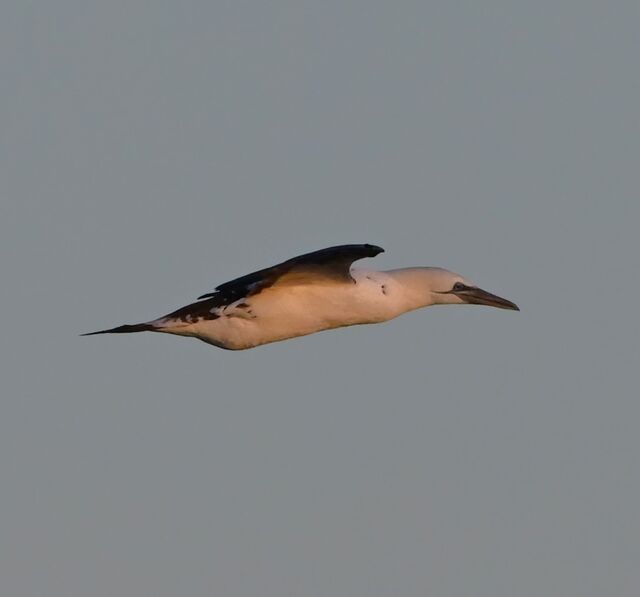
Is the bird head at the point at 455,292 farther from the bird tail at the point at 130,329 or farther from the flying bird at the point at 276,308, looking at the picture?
the bird tail at the point at 130,329

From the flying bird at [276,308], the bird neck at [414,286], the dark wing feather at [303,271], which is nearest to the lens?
the dark wing feather at [303,271]

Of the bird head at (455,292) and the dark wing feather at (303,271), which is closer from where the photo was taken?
the dark wing feather at (303,271)

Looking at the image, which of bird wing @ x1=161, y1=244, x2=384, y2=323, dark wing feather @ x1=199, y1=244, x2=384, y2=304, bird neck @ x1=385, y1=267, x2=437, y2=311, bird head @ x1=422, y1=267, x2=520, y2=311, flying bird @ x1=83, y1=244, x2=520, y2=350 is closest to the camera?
dark wing feather @ x1=199, y1=244, x2=384, y2=304

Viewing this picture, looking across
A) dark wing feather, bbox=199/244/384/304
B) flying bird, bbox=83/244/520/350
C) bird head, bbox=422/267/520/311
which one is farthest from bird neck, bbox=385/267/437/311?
dark wing feather, bbox=199/244/384/304

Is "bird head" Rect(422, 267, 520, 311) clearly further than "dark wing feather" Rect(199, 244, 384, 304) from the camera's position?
A: Yes

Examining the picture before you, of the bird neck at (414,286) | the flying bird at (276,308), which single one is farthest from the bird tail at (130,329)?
the bird neck at (414,286)

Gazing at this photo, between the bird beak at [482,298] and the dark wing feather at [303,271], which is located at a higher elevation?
the dark wing feather at [303,271]

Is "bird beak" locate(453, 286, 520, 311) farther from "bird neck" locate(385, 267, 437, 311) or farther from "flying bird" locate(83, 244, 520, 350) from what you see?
"flying bird" locate(83, 244, 520, 350)

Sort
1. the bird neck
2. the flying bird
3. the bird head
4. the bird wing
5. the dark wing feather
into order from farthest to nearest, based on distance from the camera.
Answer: the bird head → the bird neck → the flying bird → the bird wing → the dark wing feather
